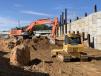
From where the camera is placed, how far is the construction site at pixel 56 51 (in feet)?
63.1

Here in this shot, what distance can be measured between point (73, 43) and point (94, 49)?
474 inches

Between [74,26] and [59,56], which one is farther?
[74,26]

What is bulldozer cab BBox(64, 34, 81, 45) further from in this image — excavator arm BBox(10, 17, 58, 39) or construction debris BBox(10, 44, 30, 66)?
excavator arm BBox(10, 17, 58, 39)

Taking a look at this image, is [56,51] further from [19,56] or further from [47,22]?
[47,22]

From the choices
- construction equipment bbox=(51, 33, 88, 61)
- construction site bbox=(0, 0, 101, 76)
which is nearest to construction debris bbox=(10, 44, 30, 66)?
construction site bbox=(0, 0, 101, 76)

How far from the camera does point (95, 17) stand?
37.0 meters

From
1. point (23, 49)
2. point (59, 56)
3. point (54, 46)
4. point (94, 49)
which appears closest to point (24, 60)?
point (23, 49)

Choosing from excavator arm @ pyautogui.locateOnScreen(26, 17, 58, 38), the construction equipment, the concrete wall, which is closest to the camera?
the construction equipment

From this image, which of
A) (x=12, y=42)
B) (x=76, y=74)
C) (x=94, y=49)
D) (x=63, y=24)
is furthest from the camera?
(x=63, y=24)

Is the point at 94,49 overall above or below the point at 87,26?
below

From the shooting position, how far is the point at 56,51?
1032 inches

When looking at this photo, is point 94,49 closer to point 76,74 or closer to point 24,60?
point 24,60

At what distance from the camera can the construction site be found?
63.1 feet

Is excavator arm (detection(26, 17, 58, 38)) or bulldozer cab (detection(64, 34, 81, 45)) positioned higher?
excavator arm (detection(26, 17, 58, 38))
